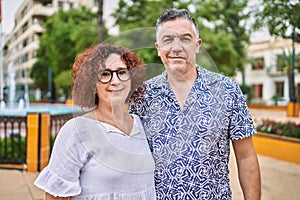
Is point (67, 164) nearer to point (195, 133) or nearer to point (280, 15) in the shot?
point (195, 133)

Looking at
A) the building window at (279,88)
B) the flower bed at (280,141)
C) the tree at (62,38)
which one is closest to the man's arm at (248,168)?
the flower bed at (280,141)

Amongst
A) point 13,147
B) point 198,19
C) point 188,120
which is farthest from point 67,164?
point 198,19

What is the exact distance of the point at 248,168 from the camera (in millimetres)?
1838

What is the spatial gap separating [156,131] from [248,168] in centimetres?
47

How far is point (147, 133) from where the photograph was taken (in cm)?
174

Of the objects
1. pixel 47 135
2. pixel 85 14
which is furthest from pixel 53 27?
pixel 47 135

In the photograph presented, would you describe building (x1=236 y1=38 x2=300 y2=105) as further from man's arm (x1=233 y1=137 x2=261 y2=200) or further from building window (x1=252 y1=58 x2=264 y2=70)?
man's arm (x1=233 y1=137 x2=261 y2=200)

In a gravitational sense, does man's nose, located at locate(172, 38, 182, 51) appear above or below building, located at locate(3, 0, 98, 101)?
below

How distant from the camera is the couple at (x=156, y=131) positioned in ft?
5.17

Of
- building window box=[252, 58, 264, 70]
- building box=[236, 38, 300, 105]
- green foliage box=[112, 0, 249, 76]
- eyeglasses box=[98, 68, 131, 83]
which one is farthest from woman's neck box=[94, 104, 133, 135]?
building window box=[252, 58, 264, 70]

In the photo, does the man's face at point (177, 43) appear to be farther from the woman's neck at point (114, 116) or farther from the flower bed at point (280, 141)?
the flower bed at point (280, 141)

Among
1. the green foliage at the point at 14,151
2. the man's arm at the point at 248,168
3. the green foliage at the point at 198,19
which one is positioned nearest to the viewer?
the man's arm at the point at 248,168

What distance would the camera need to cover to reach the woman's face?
5.25 feet

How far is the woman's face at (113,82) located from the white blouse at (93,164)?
0.11 m
